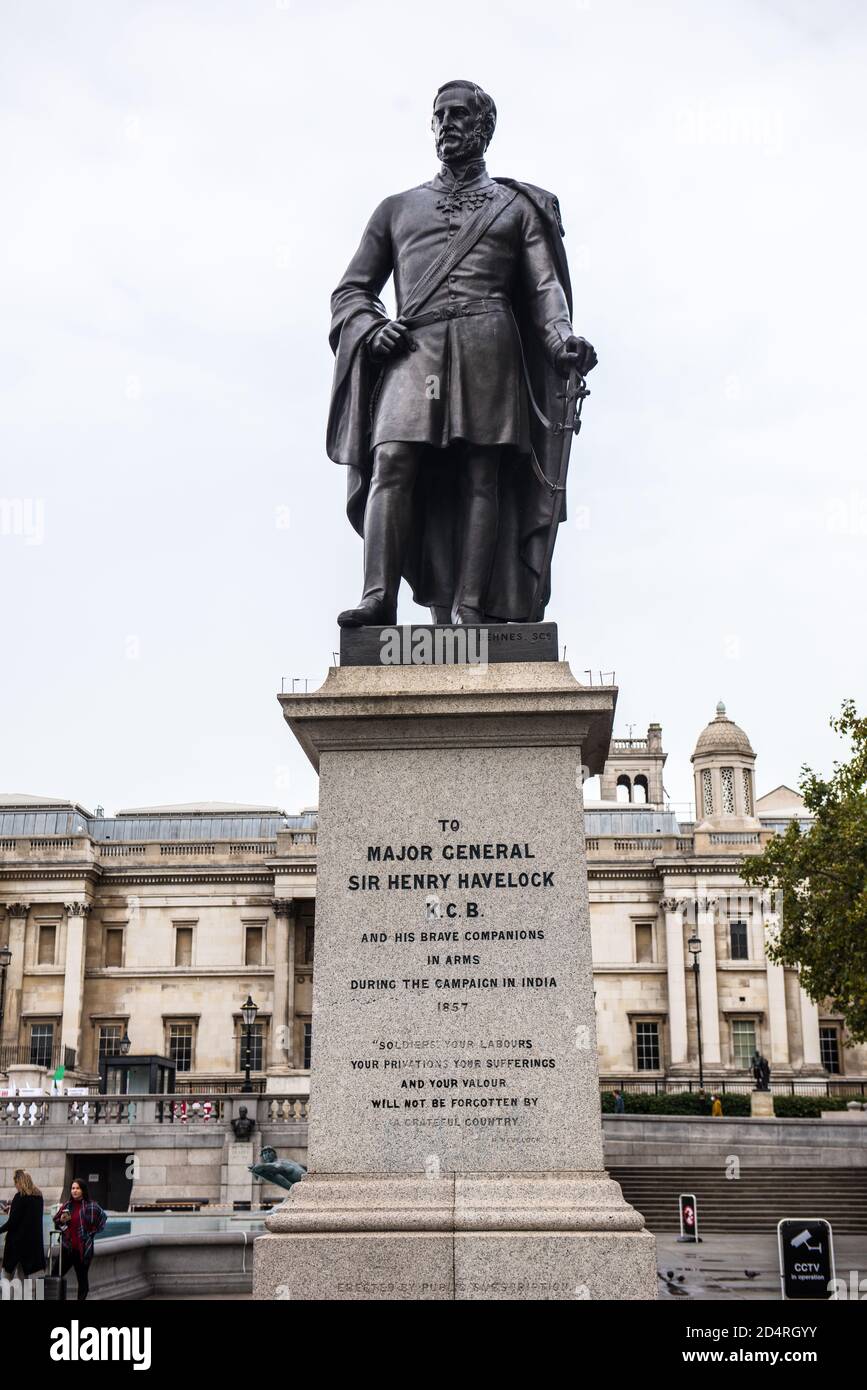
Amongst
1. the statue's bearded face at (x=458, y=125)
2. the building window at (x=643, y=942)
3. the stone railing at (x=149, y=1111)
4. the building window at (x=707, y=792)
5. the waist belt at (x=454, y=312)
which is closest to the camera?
the waist belt at (x=454, y=312)

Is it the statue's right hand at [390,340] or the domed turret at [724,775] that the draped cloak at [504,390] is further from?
the domed turret at [724,775]

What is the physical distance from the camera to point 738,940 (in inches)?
2987

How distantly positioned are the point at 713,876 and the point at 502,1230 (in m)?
71.6

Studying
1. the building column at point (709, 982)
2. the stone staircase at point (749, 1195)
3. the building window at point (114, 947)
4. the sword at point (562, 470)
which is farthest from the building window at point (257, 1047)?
the sword at point (562, 470)

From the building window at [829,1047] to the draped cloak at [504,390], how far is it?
71.4 m

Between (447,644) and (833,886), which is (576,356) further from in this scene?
(833,886)

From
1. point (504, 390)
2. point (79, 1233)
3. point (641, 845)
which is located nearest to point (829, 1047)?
point (641, 845)

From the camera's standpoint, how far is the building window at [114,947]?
79.4 m

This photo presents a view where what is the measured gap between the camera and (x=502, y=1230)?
6.45 metres

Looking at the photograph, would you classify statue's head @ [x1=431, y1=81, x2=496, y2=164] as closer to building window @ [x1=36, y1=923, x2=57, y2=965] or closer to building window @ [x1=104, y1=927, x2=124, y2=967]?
building window @ [x1=36, y1=923, x2=57, y2=965]

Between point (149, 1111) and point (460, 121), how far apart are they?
32.3 metres

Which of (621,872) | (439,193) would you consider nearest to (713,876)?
(621,872)
